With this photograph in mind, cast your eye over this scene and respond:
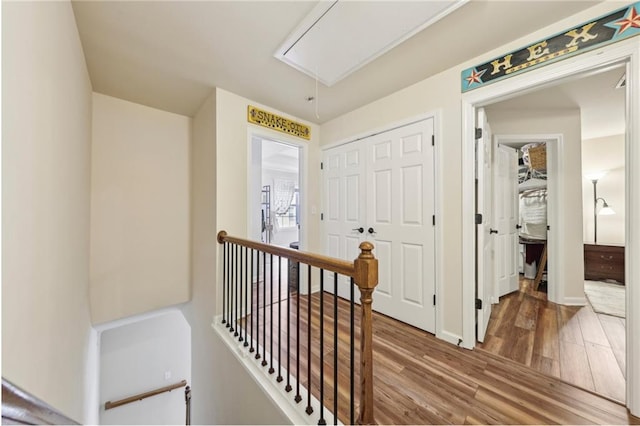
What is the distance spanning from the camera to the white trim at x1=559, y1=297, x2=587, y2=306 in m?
2.70

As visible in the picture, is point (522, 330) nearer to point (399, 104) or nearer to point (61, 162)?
point (399, 104)

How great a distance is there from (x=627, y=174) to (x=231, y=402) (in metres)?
3.15

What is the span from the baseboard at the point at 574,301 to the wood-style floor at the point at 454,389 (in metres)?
1.80

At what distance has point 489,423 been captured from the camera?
122 centimetres

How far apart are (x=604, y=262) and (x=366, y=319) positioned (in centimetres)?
505

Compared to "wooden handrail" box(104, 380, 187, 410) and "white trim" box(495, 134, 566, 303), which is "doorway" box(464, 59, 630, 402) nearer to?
"white trim" box(495, 134, 566, 303)

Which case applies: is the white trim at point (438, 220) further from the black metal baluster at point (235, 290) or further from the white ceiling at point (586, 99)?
the black metal baluster at point (235, 290)

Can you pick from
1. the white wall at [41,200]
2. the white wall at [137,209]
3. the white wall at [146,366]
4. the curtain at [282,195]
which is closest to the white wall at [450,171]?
the white wall at [41,200]

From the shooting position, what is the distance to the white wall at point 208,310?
1.85 m

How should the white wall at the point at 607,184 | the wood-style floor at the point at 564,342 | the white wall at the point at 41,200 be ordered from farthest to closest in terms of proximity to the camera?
the white wall at the point at 607,184
the wood-style floor at the point at 564,342
the white wall at the point at 41,200

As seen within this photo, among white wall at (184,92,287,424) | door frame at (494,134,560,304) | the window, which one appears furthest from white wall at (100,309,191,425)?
door frame at (494,134,560,304)

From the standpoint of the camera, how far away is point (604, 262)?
364cm

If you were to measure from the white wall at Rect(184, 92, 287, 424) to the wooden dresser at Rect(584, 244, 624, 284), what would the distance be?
5.28 meters

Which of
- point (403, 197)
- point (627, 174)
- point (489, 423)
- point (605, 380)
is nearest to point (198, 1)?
point (403, 197)
